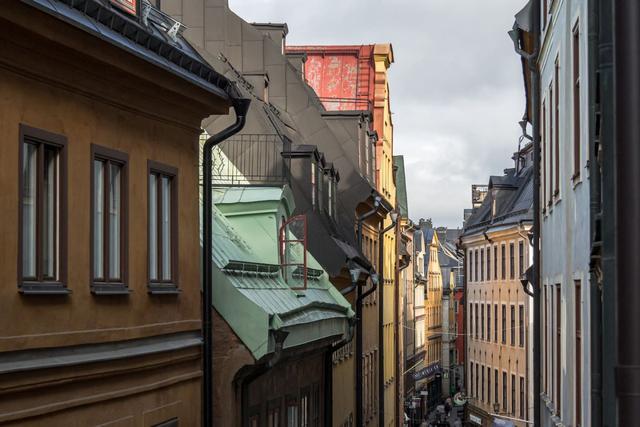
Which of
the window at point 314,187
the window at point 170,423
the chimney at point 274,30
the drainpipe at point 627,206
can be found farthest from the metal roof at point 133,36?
the chimney at point 274,30

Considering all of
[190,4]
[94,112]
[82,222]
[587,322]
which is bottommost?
[587,322]

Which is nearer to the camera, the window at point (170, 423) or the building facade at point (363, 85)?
the window at point (170, 423)

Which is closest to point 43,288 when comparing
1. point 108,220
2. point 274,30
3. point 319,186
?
point 108,220

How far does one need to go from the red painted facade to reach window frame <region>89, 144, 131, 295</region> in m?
31.7

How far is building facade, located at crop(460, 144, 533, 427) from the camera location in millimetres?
50219

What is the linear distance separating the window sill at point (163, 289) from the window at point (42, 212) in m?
2.21

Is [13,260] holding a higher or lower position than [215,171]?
lower

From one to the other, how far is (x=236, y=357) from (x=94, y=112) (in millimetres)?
4752

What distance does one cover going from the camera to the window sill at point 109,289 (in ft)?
35.3

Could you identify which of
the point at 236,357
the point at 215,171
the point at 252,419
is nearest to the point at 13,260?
the point at 236,357

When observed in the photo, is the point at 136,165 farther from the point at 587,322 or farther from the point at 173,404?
the point at 587,322

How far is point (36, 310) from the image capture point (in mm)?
9531

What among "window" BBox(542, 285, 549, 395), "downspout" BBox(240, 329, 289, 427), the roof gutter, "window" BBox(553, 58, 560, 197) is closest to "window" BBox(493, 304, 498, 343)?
the roof gutter

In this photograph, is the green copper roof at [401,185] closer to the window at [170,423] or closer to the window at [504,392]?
the window at [504,392]
